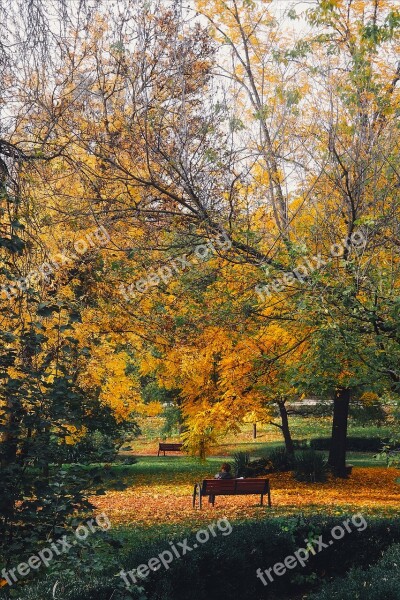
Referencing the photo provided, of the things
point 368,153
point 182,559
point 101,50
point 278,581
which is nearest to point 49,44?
point 101,50

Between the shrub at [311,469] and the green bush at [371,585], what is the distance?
34.8 feet

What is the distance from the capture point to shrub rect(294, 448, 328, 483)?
1705 cm

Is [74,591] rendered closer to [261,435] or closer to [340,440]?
[340,440]

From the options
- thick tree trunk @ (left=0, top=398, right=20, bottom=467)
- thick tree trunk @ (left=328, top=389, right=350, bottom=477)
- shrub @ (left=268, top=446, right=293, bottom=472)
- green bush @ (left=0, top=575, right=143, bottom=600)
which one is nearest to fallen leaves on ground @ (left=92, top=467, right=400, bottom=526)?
thick tree trunk @ (left=328, top=389, right=350, bottom=477)

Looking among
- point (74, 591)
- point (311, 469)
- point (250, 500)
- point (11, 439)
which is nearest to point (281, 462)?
point (311, 469)

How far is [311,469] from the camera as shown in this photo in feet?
56.4

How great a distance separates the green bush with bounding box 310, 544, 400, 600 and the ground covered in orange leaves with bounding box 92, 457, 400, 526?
4800mm

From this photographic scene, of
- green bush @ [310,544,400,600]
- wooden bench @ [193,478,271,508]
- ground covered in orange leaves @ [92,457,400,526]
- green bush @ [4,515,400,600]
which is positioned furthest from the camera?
wooden bench @ [193,478,271,508]

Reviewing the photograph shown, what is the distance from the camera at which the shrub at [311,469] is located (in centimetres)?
1705

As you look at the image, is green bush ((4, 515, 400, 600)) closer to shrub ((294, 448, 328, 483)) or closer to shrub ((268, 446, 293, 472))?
shrub ((294, 448, 328, 483))

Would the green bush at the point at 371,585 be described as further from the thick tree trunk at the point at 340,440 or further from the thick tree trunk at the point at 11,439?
the thick tree trunk at the point at 340,440

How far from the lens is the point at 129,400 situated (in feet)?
48.1

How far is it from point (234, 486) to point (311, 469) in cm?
499

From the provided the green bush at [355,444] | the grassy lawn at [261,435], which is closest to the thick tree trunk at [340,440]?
the green bush at [355,444]
